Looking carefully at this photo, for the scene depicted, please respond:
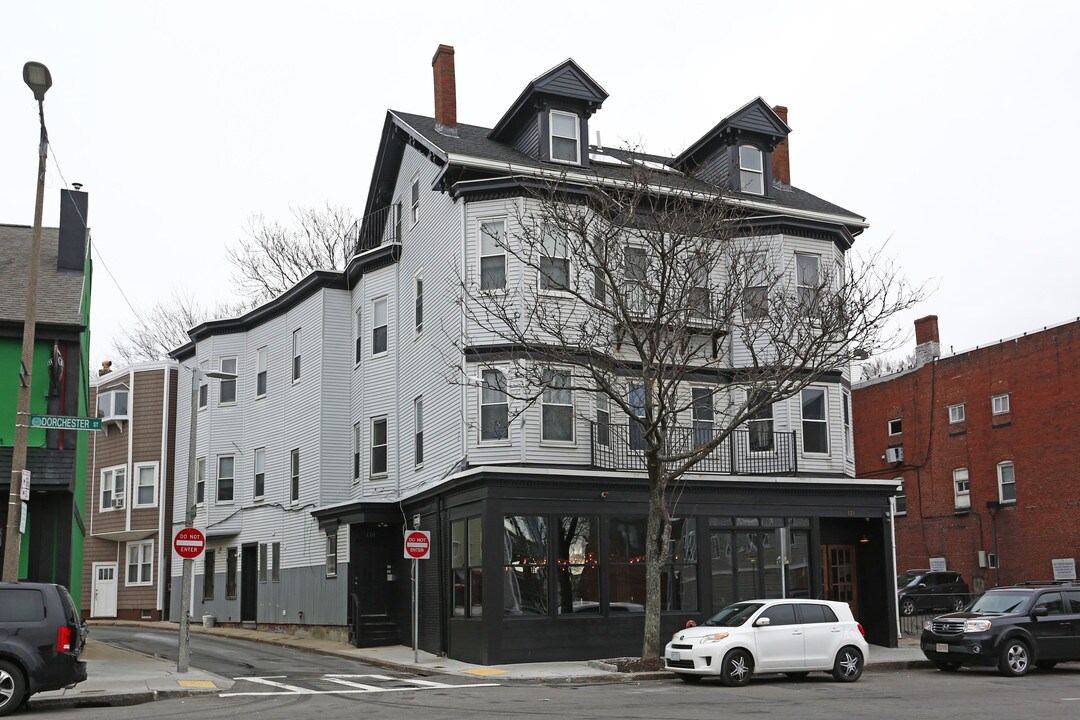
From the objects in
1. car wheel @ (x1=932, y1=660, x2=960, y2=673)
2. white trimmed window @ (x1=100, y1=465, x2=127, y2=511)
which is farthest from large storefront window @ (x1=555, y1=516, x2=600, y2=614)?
white trimmed window @ (x1=100, y1=465, x2=127, y2=511)

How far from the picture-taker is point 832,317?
23094 mm

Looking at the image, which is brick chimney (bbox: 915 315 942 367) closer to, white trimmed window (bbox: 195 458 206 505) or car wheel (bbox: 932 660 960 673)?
car wheel (bbox: 932 660 960 673)

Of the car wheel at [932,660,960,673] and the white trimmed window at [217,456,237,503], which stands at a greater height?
the white trimmed window at [217,456,237,503]

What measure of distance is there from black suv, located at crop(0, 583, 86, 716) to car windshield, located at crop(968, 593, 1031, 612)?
1670cm

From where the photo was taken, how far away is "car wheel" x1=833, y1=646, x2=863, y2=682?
19.4m

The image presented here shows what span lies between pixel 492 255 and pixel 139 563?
82.2ft

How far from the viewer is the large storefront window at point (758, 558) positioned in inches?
992

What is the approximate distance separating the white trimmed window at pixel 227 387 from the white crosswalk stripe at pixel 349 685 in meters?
18.8

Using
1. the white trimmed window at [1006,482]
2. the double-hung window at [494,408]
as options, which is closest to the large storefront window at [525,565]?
the double-hung window at [494,408]

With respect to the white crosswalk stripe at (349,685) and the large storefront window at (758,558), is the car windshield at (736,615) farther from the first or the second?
the large storefront window at (758,558)

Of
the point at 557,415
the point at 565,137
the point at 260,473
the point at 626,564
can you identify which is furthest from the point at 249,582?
the point at 565,137

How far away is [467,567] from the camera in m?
23.5

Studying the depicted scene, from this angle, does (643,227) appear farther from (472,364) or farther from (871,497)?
(871,497)

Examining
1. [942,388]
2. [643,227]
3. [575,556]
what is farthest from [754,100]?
[942,388]
